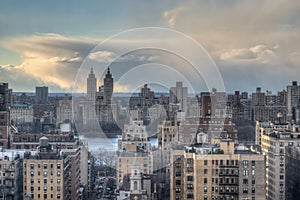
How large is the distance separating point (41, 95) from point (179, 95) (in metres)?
3.88

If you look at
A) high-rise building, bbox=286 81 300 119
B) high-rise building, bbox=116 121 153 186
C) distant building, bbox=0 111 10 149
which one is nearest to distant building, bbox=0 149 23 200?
high-rise building, bbox=116 121 153 186

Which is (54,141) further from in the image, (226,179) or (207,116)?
(226,179)

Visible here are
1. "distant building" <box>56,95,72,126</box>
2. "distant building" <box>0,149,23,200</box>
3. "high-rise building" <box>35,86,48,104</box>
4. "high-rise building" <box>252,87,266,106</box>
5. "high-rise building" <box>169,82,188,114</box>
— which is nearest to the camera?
"distant building" <box>0,149,23,200</box>

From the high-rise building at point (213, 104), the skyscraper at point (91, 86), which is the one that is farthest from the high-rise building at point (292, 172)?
the skyscraper at point (91, 86)

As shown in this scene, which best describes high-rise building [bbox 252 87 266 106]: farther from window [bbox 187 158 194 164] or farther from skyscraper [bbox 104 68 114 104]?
window [bbox 187 158 194 164]

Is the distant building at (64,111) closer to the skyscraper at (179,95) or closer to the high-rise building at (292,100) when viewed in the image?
the skyscraper at (179,95)

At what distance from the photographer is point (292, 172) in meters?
6.88

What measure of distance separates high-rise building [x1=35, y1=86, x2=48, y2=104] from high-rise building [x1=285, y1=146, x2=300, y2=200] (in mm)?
4529

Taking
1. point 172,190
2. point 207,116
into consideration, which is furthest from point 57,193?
point 207,116

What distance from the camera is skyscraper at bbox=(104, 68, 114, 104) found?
7030 millimetres

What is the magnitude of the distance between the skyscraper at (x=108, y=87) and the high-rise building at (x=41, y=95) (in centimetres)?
196

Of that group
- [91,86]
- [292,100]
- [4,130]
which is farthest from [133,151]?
[292,100]

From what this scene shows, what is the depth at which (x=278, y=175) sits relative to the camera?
23.0 feet

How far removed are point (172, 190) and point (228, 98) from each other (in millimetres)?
4808
